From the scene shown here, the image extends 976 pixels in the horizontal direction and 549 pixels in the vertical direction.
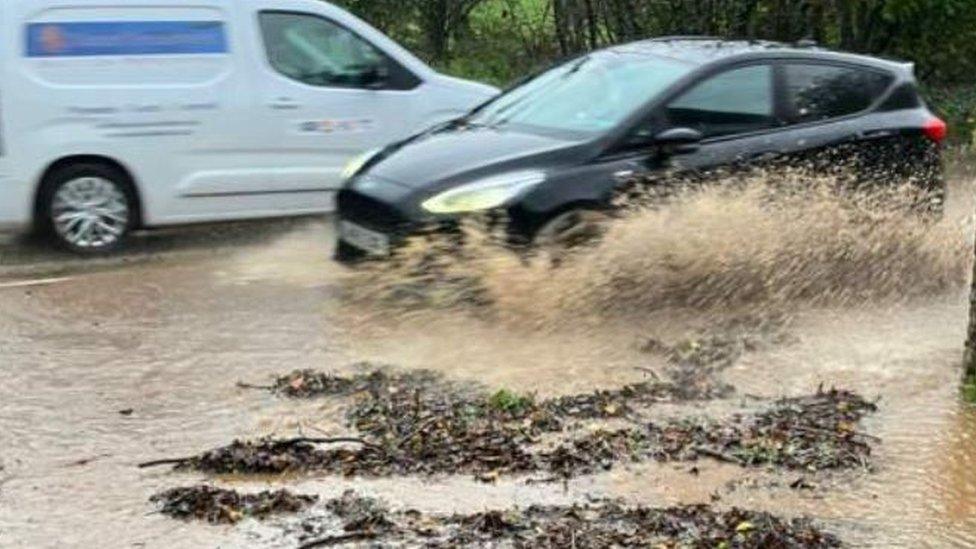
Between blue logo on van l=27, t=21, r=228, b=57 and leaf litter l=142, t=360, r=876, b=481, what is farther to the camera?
blue logo on van l=27, t=21, r=228, b=57

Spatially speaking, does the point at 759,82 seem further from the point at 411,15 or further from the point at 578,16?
Answer: the point at 411,15

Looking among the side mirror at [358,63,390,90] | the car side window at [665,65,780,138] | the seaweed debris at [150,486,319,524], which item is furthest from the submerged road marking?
the seaweed debris at [150,486,319,524]

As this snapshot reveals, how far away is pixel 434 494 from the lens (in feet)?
17.5

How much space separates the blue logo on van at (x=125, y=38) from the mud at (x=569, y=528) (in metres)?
5.67

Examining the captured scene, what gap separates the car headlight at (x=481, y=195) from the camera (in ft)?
25.8

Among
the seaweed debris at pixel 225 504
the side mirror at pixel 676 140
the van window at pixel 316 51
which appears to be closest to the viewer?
the seaweed debris at pixel 225 504

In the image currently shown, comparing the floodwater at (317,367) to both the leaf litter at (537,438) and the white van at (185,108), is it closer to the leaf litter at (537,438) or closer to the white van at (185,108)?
the leaf litter at (537,438)

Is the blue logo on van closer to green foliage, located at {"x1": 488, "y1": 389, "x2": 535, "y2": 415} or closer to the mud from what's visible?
green foliage, located at {"x1": 488, "y1": 389, "x2": 535, "y2": 415}

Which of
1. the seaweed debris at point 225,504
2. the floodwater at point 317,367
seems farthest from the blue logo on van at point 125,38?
the seaweed debris at point 225,504

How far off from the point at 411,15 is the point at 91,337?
10.8 meters

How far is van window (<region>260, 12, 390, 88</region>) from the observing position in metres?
10.6

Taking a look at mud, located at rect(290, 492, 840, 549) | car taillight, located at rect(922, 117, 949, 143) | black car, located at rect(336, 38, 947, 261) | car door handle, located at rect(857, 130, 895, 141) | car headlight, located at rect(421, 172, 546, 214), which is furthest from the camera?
car taillight, located at rect(922, 117, 949, 143)

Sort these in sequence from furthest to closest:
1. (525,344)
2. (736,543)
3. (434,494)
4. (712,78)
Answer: (712,78), (525,344), (434,494), (736,543)

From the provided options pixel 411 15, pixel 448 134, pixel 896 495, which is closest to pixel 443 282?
pixel 448 134
